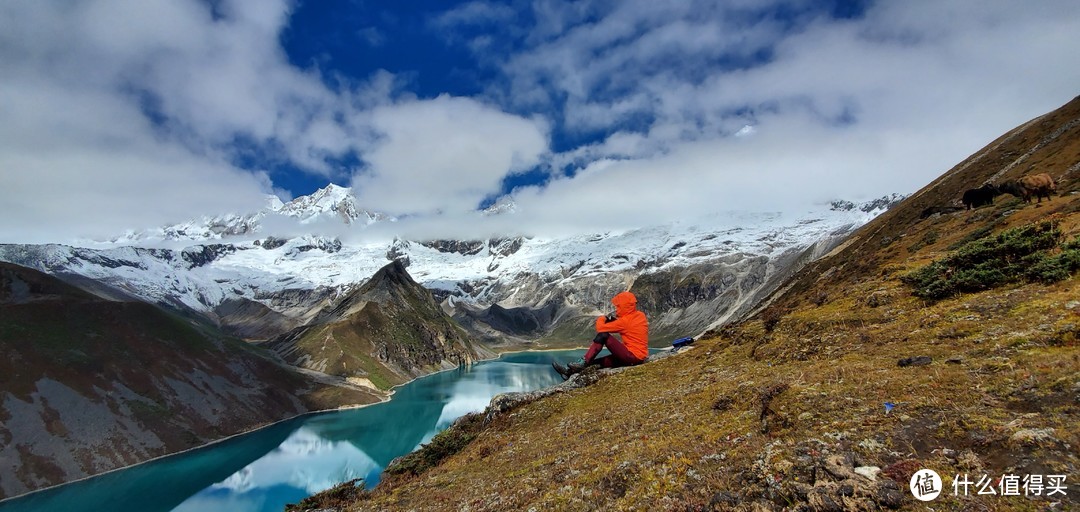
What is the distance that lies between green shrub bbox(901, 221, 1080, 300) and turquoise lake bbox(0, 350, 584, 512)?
7124 cm

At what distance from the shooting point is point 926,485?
27.0 ft

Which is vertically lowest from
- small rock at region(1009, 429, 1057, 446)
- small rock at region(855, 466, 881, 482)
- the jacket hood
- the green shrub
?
small rock at region(855, 466, 881, 482)

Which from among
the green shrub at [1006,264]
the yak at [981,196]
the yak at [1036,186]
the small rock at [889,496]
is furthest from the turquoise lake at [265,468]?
the yak at [981,196]

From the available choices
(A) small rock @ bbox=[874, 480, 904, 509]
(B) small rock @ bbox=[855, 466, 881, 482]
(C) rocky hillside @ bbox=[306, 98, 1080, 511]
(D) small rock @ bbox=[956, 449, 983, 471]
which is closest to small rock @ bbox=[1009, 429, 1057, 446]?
(C) rocky hillside @ bbox=[306, 98, 1080, 511]

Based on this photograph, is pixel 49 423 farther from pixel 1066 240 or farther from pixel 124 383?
pixel 1066 240

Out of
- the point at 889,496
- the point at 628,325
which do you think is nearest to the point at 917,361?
the point at 889,496

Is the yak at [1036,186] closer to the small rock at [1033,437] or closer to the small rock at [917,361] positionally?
the small rock at [917,361]

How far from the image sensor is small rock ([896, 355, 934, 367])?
565 inches

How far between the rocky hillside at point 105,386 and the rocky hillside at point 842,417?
106317 millimetres

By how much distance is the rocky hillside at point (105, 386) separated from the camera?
8800cm

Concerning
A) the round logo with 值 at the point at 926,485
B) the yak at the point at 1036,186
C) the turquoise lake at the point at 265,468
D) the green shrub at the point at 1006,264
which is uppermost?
the yak at the point at 1036,186

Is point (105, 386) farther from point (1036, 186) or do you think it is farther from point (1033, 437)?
A: point (1036, 186)

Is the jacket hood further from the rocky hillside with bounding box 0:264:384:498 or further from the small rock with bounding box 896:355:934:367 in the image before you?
the rocky hillside with bounding box 0:264:384:498

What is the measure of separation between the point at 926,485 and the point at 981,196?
50703mm
